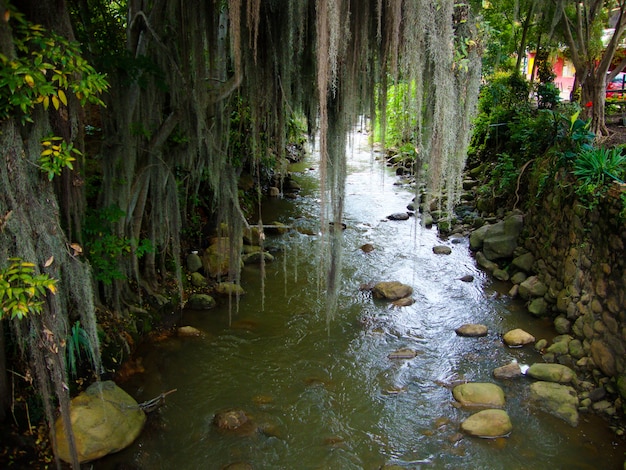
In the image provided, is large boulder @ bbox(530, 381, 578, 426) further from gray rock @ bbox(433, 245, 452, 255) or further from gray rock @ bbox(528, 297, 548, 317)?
gray rock @ bbox(433, 245, 452, 255)

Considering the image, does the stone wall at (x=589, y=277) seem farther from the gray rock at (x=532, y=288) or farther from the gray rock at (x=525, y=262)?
the gray rock at (x=525, y=262)

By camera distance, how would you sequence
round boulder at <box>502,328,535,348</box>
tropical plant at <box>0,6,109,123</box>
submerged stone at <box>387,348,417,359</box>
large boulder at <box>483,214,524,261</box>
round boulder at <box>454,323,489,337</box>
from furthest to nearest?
large boulder at <box>483,214,524,261</box>, round boulder at <box>454,323,489,337</box>, round boulder at <box>502,328,535,348</box>, submerged stone at <box>387,348,417,359</box>, tropical plant at <box>0,6,109,123</box>

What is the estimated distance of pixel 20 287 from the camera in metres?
2.60

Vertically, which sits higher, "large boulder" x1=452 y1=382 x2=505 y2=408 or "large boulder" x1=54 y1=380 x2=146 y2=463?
"large boulder" x1=54 y1=380 x2=146 y2=463

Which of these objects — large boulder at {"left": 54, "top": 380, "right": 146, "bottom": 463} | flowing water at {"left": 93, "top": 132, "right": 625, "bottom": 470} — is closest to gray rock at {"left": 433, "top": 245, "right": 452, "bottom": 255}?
flowing water at {"left": 93, "top": 132, "right": 625, "bottom": 470}

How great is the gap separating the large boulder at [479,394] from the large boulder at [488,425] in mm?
240

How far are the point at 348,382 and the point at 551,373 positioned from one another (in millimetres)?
2127

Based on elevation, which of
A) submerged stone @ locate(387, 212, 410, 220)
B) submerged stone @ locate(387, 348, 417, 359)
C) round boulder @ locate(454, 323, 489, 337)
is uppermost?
submerged stone @ locate(387, 212, 410, 220)

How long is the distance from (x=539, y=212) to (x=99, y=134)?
6.11 m

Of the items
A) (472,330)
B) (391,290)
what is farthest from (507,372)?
(391,290)

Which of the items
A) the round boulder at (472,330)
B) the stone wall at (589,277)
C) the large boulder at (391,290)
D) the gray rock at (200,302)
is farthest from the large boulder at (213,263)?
the stone wall at (589,277)

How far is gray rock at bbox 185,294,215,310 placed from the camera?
20.9 ft

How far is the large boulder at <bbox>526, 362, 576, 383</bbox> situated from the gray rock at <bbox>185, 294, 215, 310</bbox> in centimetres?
394

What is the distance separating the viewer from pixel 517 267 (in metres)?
7.23
